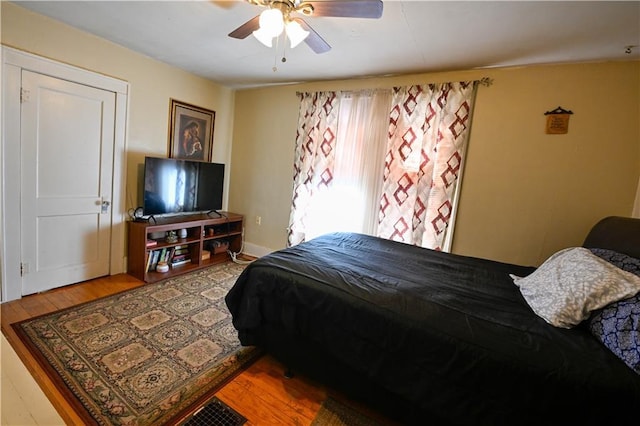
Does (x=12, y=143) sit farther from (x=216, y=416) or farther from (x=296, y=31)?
(x=216, y=416)

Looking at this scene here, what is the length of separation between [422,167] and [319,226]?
1.38m

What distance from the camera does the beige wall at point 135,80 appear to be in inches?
86.4

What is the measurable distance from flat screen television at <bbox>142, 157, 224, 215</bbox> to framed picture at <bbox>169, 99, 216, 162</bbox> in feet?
0.95

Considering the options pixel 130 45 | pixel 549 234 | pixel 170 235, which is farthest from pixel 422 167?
pixel 130 45

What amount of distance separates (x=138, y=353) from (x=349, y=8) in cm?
246

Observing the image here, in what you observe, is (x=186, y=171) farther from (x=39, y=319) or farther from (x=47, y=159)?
(x=39, y=319)

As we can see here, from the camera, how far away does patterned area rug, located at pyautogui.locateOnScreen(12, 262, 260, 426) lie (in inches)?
58.2

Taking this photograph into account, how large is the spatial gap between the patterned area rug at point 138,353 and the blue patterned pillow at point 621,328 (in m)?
1.86

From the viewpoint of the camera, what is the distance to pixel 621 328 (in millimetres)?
1087

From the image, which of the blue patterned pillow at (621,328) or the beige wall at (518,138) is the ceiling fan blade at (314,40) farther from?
the blue patterned pillow at (621,328)

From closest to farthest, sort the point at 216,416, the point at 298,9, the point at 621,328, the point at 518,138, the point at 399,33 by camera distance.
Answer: the point at 621,328 < the point at 216,416 < the point at 298,9 < the point at 399,33 < the point at 518,138

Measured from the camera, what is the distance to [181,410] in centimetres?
146

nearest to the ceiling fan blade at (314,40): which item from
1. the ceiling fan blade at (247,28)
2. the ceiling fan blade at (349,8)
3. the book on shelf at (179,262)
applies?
the ceiling fan blade at (349,8)

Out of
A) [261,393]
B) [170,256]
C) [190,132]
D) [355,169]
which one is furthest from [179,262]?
[355,169]
